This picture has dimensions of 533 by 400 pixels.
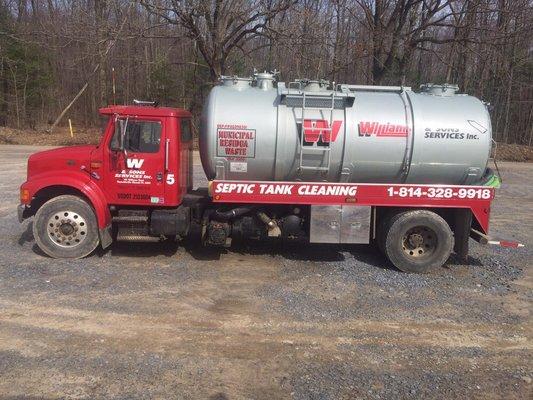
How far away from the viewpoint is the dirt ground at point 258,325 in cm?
433

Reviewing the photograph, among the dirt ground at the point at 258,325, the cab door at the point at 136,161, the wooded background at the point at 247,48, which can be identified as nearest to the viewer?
the dirt ground at the point at 258,325

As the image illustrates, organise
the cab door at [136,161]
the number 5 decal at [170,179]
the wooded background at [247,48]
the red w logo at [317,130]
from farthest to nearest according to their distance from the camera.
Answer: the wooded background at [247,48]
the number 5 decal at [170,179]
the cab door at [136,161]
the red w logo at [317,130]

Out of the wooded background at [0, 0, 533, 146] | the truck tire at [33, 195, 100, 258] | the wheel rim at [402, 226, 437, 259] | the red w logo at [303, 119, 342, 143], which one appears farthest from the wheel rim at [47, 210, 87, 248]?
the wooded background at [0, 0, 533, 146]

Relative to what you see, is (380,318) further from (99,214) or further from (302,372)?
(99,214)

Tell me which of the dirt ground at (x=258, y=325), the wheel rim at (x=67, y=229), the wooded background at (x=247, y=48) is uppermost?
the wooded background at (x=247, y=48)

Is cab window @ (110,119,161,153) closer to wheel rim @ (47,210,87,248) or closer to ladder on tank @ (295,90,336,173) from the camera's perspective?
wheel rim @ (47,210,87,248)

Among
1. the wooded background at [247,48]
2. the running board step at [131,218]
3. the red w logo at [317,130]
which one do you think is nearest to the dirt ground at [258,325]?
the running board step at [131,218]

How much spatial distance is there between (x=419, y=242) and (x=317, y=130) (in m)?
2.34

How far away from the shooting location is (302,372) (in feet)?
14.9

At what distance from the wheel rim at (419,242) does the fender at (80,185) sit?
455cm

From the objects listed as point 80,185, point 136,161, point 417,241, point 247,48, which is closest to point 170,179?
point 136,161

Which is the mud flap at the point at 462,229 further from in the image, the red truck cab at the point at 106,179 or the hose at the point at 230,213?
the red truck cab at the point at 106,179

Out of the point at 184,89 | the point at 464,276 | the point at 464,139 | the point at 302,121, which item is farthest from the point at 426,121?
the point at 184,89

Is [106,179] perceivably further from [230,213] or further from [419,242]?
[419,242]
